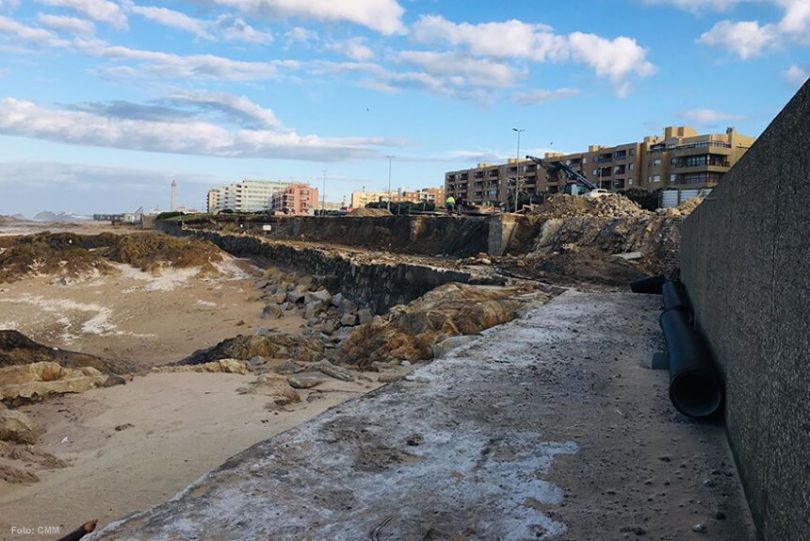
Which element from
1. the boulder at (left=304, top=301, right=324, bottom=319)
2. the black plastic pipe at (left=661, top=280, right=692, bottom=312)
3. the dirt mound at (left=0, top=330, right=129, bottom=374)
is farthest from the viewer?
the boulder at (left=304, top=301, right=324, bottom=319)

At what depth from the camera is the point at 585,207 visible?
102 feet

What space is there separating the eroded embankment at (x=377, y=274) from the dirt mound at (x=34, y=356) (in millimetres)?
8728

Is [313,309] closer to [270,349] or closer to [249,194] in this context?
[270,349]

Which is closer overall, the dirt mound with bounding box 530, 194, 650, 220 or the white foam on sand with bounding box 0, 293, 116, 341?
the white foam on sand with bounding box 0, 293, 116, 341

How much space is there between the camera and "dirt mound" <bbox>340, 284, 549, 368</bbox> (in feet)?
30.9

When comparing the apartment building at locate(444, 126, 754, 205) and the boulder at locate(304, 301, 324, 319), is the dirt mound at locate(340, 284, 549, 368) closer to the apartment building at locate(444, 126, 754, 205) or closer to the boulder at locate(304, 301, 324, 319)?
the boulder at locate(304, 301, 324, 319)

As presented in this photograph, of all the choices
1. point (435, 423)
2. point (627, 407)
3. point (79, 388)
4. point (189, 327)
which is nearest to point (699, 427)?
point (627, 407)

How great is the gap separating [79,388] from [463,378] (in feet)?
17.8

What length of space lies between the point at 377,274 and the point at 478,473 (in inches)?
719

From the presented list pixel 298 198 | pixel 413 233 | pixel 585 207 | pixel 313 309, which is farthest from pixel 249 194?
pixel 313 309

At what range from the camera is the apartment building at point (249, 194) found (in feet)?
541

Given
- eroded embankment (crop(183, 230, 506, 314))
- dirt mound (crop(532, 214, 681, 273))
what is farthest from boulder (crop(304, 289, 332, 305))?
dirt mound (crop(532, 214, 681, 273))

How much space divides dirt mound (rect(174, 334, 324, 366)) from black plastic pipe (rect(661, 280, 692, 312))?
Result: 611 cm

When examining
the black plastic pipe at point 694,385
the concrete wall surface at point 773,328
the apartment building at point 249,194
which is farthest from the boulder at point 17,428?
the apartment building at point 249,194
